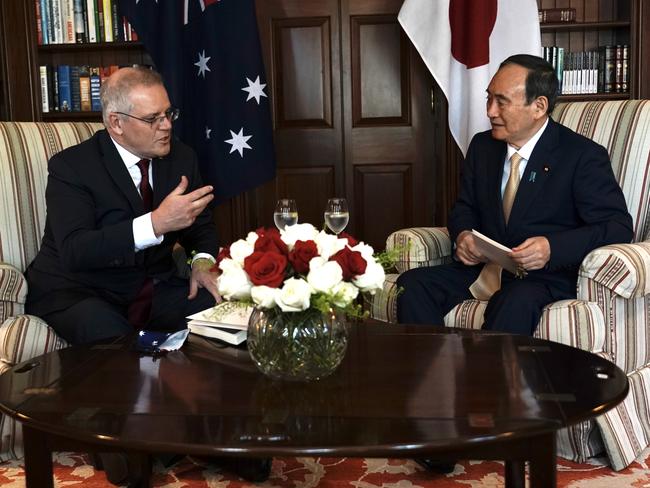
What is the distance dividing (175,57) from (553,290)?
2.35 meters

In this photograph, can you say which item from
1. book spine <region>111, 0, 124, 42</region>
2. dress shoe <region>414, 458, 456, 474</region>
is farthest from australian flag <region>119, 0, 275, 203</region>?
dress shoe <region>414, 458, 456, 474</region>

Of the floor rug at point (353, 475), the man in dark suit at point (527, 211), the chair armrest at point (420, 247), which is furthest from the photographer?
the chair armrest at point (420, 247)

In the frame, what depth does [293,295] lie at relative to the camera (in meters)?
1.52

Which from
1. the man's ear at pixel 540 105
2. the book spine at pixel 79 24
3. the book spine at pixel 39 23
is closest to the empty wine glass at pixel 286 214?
the man's ear at pixel 540 105

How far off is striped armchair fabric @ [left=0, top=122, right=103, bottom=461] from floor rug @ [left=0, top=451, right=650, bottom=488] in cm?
27

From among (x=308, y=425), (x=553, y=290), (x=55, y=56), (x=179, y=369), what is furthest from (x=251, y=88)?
(x=308, y=425)

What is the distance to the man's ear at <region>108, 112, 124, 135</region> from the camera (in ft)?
8.78

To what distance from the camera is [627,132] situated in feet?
9.77

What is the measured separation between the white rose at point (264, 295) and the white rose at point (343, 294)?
11 cm

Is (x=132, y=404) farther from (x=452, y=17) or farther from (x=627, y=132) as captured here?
(x=452, y=17)

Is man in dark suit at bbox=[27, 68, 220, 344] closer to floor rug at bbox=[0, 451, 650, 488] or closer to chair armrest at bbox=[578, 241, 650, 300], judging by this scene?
floor rug at bbox=[0, 451, 650, 488]

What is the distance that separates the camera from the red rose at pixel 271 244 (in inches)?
62.4

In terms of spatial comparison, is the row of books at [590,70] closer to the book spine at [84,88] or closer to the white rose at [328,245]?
the book spine at [84,88]

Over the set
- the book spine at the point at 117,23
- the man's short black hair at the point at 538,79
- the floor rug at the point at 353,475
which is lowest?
the floor rug at the point at 353,475
